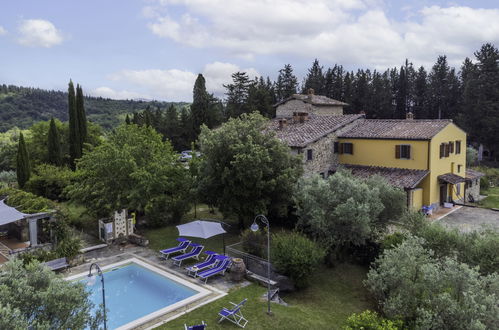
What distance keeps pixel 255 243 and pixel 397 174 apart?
14.3 m

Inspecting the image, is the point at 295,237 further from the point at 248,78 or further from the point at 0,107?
the point at 0,107

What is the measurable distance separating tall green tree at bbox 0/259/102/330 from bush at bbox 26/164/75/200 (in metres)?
24.2

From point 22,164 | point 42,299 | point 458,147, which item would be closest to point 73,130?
point 22,164

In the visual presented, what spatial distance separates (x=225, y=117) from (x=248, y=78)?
29.7 ft

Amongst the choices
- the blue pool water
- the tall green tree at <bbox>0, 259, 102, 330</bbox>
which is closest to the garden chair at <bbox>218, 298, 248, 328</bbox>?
the blue pool water

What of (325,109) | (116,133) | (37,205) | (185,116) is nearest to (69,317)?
(37,205)

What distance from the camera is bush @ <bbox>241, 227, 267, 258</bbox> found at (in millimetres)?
18109

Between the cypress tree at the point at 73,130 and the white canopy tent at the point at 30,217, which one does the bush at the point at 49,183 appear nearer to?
the cypress tree at the point at 73,130

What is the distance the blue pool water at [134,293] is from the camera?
14344 mm

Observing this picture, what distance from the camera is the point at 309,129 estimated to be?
98.9 ft

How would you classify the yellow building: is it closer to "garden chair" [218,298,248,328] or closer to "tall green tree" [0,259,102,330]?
"garden chair" [218,298,248,328]

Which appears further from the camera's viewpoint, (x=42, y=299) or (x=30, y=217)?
(x=30, y=217)

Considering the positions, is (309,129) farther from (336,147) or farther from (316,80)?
(316,80)

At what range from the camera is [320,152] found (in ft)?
94.7
